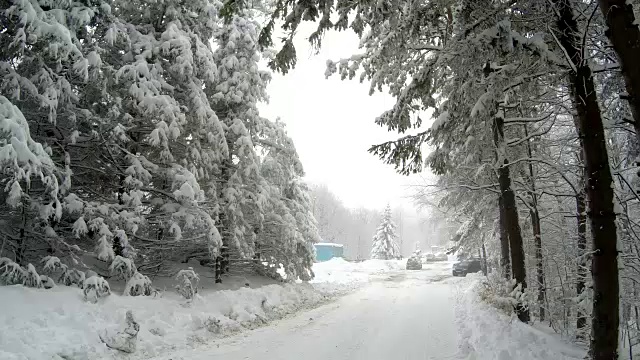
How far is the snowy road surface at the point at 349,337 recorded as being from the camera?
7395 mm

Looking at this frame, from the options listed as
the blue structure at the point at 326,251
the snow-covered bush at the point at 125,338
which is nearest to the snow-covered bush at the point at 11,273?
the snow-covered bush at the point at 125,338

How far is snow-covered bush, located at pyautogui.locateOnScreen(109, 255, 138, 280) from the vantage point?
895 cm

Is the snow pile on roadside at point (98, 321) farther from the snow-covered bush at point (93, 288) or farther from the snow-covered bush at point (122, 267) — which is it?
the snow-covered bush at point (122, 267)

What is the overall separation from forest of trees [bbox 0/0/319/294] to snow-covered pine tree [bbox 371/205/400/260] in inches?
1779

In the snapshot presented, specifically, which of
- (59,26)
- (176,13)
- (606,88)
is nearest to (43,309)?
(59,26)

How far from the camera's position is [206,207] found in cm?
1208

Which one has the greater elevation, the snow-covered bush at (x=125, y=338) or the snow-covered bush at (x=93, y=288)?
the snow-covered bush at (x=93, y=288)

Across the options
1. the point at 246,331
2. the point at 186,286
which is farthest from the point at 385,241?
the point at 186,286

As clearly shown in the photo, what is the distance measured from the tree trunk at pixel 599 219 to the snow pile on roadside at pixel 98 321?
23.3ft

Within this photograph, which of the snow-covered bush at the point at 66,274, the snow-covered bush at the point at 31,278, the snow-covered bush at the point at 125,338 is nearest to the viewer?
the snow-covered bush at the point at 125,338

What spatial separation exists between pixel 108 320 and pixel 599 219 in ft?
27.7

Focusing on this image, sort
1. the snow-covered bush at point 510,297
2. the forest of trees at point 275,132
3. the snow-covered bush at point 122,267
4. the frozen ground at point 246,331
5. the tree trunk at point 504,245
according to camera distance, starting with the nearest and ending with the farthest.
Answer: the forest of trees at point 275,132 < the frozen ground at point 246,331 < the snow-covered bush at point 510,297 < the snow-covered bush at point 122,267 < the tree trunk at point 504,245

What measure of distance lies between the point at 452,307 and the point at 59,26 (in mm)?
14006

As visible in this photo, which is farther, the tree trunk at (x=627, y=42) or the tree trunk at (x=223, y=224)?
the tree trunk at (x=223, y=224)
